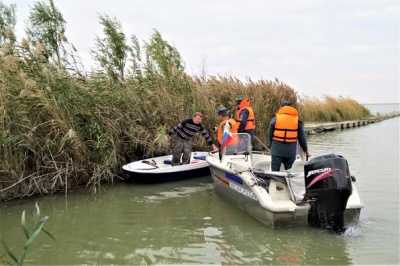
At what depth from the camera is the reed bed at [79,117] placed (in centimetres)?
689

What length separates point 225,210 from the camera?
6.26 meters

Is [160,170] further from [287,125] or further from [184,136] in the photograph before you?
[287,125]

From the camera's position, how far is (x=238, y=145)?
7219 mm

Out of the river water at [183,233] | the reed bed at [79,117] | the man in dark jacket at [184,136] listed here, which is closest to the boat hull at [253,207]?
the river water at [183,233]

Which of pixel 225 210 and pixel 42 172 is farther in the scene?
pixel 42 172

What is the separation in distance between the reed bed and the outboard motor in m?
4.34

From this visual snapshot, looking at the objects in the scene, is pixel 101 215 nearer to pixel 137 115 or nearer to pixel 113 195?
pixel 113 195

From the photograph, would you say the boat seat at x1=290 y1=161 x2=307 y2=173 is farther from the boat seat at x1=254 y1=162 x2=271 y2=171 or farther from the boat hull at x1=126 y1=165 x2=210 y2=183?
the boat hull at x1=126 y1=165 x2=210 y2=183

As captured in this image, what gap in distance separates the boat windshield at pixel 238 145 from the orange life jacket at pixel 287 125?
4.31 ft

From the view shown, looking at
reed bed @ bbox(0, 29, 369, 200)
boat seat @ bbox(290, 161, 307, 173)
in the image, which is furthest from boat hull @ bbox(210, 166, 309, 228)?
reed bed @ bbox(0, 29, 369, 200)

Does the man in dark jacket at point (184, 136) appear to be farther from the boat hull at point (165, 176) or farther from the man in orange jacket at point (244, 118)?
the man in orange jacket at point (244, 118)

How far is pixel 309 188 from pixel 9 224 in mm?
4478

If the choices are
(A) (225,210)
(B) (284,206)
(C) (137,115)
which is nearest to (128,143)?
(C) (137,115)

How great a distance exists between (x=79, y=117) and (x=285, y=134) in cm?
445
